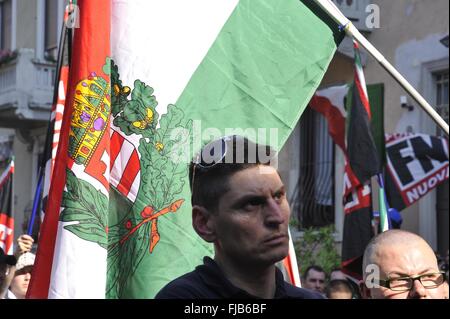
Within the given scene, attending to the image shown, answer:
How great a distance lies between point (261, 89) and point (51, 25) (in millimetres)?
11807

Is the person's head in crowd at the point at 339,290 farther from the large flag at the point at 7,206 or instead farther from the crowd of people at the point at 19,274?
the large flag at the point at 7,206

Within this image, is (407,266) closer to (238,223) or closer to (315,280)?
(238,223)

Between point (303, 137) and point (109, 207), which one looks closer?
point (109, 207)

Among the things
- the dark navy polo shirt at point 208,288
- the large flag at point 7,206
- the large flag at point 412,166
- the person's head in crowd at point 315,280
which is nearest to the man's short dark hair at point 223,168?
the dark navy polo shirt at point 208,288

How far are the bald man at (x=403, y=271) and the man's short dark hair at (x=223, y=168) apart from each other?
978 mm

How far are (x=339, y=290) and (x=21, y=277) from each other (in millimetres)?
2280

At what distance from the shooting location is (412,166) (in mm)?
10336

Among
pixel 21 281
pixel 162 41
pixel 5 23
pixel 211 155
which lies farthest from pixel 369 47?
pixel 5 23

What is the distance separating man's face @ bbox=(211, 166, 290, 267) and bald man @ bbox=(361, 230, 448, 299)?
1011 mm

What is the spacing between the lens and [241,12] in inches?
182

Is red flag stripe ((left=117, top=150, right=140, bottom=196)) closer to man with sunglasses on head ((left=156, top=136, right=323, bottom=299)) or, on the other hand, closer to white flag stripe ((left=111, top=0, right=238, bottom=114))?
white flag stripe ((left=111, top=0, right=238, bottom=114))
